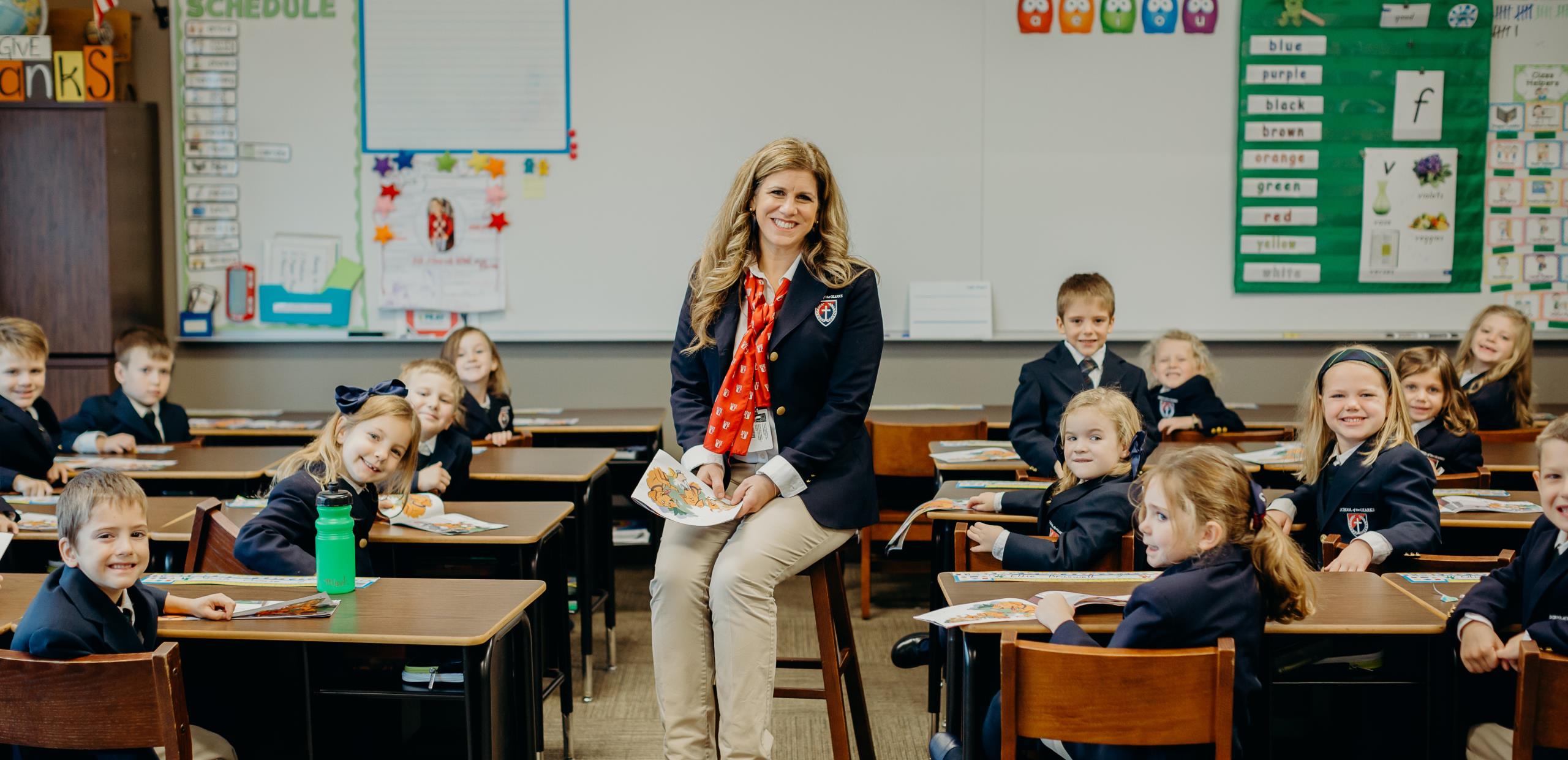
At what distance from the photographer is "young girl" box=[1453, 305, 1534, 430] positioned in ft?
14.4

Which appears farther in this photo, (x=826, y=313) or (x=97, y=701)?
(x=826, y=313)

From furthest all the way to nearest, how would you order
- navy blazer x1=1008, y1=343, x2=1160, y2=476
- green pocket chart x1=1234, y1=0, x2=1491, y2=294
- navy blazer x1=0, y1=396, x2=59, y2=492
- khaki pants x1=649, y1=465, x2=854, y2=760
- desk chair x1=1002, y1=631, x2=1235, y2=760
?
green pocket chart x1=1234, y1=0, x2=1491, y2=294
navy blazer x1=1008, y1=343, x2=1160, y2=476
navy blazer x1=0, y1=396, x2=59, y2=492
khaki pants x1=649, y1=465, x2=854, y2=760
desk chair x1=1002, y1=631, x2=1235, y2=760

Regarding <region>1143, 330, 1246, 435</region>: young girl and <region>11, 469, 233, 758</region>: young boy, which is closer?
<region>11, 469, 233, 758</region>: young boy

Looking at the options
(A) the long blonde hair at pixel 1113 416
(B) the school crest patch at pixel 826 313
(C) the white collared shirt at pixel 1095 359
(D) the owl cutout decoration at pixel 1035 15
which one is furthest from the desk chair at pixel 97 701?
(D) the owl cutout decoration at pixel 1035 15

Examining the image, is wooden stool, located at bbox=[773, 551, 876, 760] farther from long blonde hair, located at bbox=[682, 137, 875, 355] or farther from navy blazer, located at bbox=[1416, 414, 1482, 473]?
navy blazer, located at bbox=[1416, 414, 1482, 473]

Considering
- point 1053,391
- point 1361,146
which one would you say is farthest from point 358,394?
point 1361,146

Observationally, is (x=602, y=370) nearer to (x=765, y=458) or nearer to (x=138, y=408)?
(x=138, y=408)

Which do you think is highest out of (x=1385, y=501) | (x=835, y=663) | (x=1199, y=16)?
(x=1199, y=16)

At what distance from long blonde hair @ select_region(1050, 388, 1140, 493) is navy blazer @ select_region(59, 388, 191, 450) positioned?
323 cm

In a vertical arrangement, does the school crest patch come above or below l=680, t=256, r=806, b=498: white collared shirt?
above

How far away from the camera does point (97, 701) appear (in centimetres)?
173

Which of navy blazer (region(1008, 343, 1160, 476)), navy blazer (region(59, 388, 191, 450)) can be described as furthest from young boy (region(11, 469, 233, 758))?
navy blazer (region(59, 388, 191, 450))

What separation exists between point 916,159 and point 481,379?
7.02ft

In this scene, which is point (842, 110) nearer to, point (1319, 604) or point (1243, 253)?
point (1243, 253)
